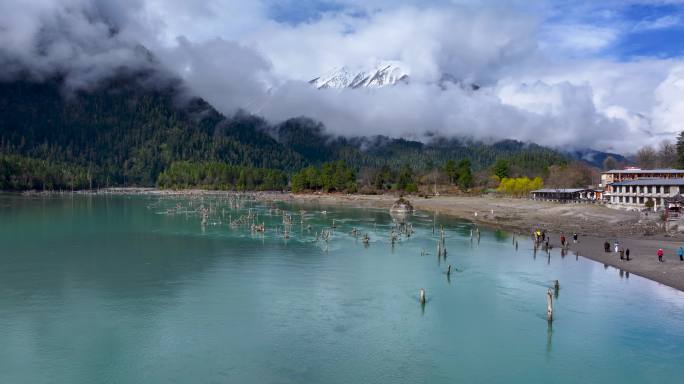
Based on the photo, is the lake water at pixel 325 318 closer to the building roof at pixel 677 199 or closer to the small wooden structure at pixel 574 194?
the building roof at pixel 677 199

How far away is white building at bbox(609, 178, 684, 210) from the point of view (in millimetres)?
95113

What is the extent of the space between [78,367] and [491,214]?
331 ft

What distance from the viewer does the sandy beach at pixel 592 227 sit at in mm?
54500

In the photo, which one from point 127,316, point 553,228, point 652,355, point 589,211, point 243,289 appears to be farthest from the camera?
point 589,211

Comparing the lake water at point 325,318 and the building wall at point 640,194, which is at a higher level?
the building wall at point 640,194

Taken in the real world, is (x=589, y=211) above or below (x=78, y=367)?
above

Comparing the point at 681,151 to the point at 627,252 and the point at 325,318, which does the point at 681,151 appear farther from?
the point at 325,318

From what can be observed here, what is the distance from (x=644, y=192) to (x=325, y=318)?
85080mm

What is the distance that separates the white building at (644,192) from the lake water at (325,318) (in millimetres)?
42995

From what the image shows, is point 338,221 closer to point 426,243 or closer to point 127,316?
point 426,243

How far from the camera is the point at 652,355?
3312cm

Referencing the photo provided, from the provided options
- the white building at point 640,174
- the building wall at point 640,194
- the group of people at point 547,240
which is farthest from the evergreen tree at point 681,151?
the group of people at point 547,240

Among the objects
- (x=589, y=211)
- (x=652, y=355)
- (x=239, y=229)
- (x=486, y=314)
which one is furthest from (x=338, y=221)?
(x=652, y=355)

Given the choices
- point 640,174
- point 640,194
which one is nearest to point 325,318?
point 640,194
